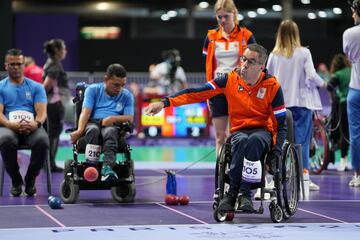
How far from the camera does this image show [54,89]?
11828 millimetres

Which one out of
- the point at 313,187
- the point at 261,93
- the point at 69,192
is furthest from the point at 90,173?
the point at 313,187

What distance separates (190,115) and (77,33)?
901 cm

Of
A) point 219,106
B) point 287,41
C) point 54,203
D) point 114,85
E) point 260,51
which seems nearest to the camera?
point 260,51

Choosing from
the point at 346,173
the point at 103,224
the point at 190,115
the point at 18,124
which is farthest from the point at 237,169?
the point at 190,115

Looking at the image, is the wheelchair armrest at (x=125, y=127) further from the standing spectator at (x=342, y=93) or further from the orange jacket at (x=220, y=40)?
the standing spectator at (x=342, y=93)

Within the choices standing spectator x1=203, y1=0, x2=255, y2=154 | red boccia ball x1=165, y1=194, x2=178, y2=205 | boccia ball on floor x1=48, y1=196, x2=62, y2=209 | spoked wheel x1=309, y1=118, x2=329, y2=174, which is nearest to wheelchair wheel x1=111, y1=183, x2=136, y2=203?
red boccia ball x1=165, y1=194, x2=178, y2=205

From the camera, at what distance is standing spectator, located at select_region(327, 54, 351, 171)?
1248 cm

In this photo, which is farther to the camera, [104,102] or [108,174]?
[104,102]

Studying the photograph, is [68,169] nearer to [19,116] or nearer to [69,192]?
[69,192]

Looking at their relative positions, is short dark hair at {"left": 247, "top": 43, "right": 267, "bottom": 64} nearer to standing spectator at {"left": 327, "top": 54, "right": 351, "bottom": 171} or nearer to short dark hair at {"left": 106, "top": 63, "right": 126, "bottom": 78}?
short dark hair at {"left": 106, "top": 63, "right": 126, "bottom": 78}

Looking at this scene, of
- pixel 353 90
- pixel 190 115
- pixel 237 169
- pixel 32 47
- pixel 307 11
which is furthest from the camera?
pixel 307 11

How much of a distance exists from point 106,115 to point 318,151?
4227 mm

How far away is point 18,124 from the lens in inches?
358

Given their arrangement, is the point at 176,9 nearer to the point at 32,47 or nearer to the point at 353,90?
the point at 32,47
